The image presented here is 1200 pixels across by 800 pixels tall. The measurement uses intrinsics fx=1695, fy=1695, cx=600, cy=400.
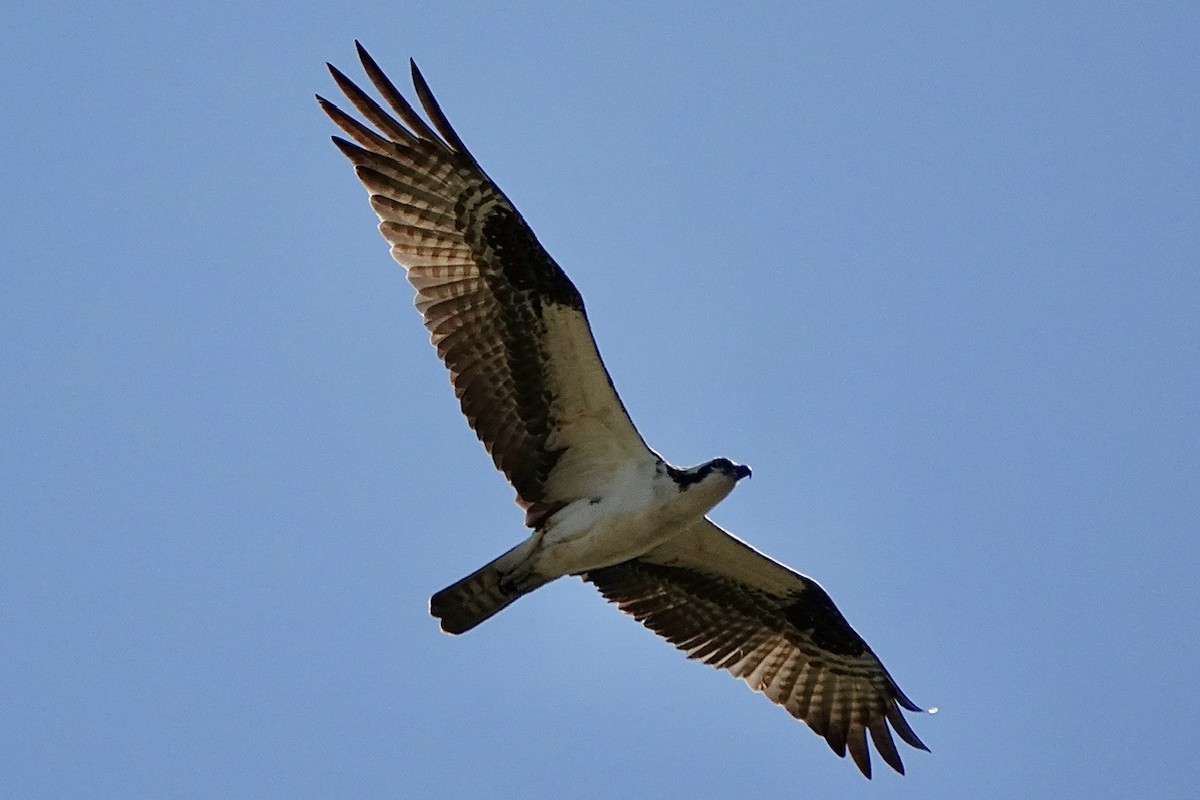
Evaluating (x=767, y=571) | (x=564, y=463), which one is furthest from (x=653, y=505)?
(x=767, y=571)

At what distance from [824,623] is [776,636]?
368mm

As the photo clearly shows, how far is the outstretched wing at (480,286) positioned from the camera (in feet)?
35.2

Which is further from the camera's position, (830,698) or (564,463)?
(830,698)

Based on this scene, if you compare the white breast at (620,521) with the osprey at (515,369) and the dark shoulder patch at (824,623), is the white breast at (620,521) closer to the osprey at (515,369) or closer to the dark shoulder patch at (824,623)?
the osprey at (515,369)

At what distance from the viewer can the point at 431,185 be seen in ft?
35.8

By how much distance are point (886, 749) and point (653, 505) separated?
9.63 ft

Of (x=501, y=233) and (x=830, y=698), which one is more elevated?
(x=501, y=233)

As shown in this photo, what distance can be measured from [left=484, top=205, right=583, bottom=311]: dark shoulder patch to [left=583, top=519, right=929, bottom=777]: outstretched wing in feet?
7.33

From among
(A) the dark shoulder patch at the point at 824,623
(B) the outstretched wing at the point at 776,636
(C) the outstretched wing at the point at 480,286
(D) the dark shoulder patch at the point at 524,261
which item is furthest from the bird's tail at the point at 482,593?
(A) the dark shoulder patch at the point at 824,623

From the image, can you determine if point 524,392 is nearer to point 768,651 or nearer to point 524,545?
point 524,545

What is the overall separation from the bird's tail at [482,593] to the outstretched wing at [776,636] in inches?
46.7

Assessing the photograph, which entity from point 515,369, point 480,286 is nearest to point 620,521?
point 515,369

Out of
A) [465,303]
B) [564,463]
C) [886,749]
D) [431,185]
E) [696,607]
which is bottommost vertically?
[886,749]

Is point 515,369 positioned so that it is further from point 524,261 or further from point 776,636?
point 776,636
